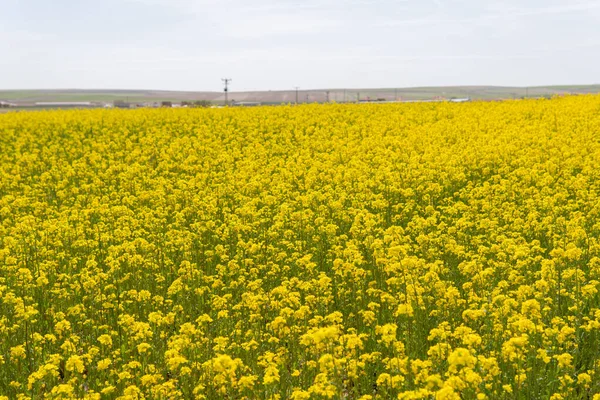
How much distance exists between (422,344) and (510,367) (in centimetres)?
136

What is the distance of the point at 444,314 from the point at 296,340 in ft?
7.51

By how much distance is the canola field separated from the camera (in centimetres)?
768

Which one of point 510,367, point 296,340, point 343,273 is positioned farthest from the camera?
point 343,273

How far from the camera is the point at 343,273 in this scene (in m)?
11.2

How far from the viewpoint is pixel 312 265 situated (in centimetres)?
1052

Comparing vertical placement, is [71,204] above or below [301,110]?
below

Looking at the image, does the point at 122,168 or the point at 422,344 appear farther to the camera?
the point at 122,168

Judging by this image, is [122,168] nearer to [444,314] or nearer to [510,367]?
[444,314]

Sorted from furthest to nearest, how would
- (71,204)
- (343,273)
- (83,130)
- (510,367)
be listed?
(83,130) < (71,204) < (343,273) < (510,367)

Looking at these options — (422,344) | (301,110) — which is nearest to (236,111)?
(301,110)

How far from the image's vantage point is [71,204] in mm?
19703

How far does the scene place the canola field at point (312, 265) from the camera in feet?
25.2

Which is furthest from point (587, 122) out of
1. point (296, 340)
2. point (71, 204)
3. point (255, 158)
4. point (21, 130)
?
point (21, 130)

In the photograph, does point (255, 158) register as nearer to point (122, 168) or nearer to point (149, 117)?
point (122, 168)
